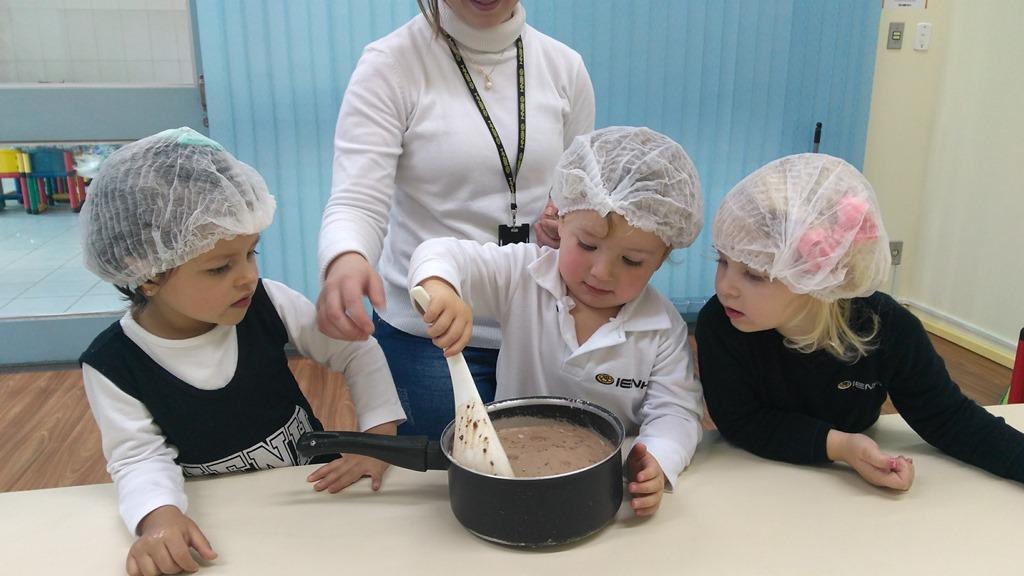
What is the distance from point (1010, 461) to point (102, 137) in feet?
9.34

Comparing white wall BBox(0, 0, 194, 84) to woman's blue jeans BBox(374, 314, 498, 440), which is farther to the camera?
white wall BBox(0, 0, 194, 84)

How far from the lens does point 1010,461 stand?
930 mm

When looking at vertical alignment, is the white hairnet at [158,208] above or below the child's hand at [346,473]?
above

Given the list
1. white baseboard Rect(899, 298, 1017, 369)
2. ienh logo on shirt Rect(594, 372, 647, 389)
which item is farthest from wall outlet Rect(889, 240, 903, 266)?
ienh logo on shirt Rect(594, 372, 647, 389)

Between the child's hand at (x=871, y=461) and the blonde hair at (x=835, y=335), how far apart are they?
12 centimetres

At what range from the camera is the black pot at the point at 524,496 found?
73 cm

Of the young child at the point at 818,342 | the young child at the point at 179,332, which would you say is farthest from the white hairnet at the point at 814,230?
the young child at the point at 179,332

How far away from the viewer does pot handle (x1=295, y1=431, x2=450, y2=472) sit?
82 cm

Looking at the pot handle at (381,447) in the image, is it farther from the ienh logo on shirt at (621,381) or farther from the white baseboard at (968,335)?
the white baseboard at (968,335)

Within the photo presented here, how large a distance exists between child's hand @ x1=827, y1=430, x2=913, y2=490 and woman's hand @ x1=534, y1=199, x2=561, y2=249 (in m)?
0.49

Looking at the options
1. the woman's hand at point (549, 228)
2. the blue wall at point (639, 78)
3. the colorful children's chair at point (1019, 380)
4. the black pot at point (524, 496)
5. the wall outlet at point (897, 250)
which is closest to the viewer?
the black pot at point (524, 496)

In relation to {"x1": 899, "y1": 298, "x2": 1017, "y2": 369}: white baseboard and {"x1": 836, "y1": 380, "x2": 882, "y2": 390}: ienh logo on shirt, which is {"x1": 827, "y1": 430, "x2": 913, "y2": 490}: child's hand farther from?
{"x1": 899, "y1": 298, "x2": 1017, "y2": 369}: white baseboard

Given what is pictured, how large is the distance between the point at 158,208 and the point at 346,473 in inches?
16.1

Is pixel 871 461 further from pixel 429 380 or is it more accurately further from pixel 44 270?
pixel 44 270
